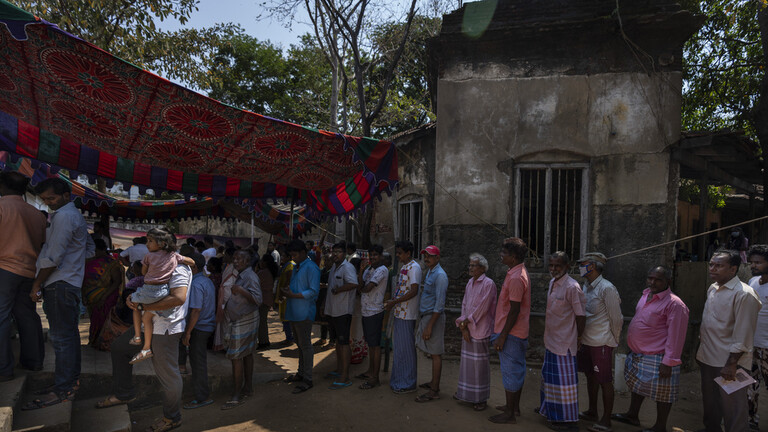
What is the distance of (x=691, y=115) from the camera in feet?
36.7

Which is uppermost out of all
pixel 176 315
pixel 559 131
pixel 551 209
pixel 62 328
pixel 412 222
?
pixel 559 131

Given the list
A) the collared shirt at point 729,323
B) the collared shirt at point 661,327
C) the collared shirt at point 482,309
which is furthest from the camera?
the collared shirt at point 482,309

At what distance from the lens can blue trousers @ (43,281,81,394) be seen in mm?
4074

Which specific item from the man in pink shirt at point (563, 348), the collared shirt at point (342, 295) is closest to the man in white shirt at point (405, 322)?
the collared shirt at point (342, 295)

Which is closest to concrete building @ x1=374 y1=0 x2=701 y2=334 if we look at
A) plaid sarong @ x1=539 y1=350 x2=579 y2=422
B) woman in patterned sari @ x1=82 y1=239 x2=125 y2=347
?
plaid sarong @ x1=539 y1=350 x2=579 y2=422

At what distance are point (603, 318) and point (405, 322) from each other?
85.8 inches

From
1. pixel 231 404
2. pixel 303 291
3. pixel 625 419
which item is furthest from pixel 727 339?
pixel 231 404

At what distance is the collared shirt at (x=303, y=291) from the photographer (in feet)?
18.2

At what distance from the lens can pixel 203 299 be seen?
495 centimetres

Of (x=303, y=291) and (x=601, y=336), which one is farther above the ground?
(x=303, y=291)

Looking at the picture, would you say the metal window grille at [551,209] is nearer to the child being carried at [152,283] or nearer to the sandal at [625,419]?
the sandal at [625,419]

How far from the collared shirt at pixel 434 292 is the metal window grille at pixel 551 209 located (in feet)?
7.81

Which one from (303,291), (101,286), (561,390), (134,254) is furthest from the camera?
(134,254)

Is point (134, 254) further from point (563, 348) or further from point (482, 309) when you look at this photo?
point (563, 348)
